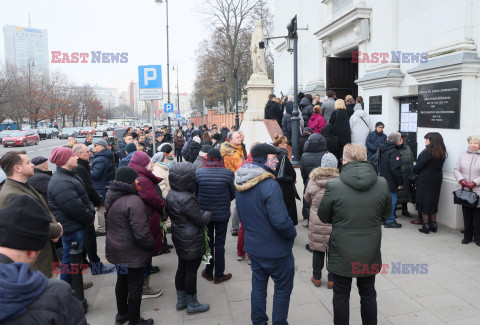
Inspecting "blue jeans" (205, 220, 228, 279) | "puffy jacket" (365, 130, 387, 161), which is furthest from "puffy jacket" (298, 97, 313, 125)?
"blue jeans" (205, 220, 228, 279)

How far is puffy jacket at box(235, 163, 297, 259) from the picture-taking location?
10.5ft

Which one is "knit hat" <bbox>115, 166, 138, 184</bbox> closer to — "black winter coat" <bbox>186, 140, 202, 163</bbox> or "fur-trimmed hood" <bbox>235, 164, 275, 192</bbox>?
"fur-trimmed hood" <bbox>235, 164, 275, 192</bbox>

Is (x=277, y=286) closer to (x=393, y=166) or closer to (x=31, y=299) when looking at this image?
(x=31, y=299)

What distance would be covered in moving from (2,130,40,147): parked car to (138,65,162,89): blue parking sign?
27.9 m

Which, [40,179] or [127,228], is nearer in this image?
[127,228]

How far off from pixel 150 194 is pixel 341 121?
5.64 m

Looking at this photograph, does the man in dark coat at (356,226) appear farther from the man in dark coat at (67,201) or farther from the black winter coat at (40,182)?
the black winter coat at (40,182)

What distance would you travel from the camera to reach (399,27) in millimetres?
8664

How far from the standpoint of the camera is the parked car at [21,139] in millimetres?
29991

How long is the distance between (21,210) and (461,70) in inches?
280

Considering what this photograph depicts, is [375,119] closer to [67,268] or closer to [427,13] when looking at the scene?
[427,13]

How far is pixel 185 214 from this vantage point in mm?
3953

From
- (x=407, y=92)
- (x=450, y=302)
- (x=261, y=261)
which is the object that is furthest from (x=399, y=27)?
(x=261, y=261)

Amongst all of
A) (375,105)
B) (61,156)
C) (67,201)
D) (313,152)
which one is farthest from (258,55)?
(67,201)
